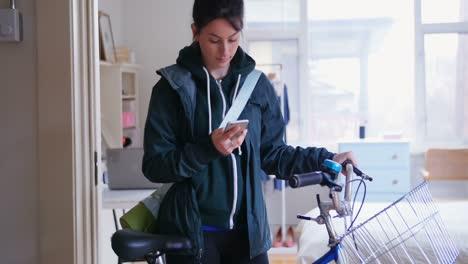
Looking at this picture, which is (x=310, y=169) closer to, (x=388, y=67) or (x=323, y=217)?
(x=323, y=217)

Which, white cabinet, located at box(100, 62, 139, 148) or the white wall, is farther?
white cabinet, located at box(100, 62, 139, 148)

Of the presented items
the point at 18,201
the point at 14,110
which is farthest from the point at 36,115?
the point at 18,201

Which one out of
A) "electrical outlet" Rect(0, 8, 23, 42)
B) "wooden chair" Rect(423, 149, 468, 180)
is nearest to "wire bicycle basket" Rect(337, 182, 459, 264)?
"electrical outlet" Rect(0, 8, 23, 42)

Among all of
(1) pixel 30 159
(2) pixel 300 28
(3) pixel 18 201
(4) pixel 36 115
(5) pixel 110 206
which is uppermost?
(2) pixel 300 28

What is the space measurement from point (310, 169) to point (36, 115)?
34.7 inches

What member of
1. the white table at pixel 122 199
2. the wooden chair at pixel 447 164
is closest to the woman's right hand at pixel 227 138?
the white table at pixel 122 199

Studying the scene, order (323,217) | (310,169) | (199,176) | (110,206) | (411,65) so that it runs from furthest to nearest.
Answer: (411,65), (110,206), (310,169), (199,176), (323,217)

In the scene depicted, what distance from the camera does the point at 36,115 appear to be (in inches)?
70.9

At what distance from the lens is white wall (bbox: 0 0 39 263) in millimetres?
1799

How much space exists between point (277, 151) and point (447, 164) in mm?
3857

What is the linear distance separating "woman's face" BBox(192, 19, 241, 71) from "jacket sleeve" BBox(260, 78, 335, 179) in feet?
0.57

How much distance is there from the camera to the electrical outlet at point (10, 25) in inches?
68.9

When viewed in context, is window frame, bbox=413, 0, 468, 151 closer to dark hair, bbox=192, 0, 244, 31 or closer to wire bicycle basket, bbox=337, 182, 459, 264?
wire bicycle basket, bbox=337, 182, 459, 264

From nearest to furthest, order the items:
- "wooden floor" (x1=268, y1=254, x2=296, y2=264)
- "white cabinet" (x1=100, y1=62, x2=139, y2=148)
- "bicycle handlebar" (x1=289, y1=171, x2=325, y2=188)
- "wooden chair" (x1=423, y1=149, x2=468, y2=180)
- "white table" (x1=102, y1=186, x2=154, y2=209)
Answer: "bicycle handlebar" (x1=289, y1=171, x2=325, y2=188)
"white table" (x1=102, y1=186, x2=154, y2=209)
"wooden floor" (x1=268, y1=254, x2=296, y2=264)
"white cabinet" (x1=100, y1=62, x2=139, y2=148)
"wooden chair" (x1=423, y1=149, x2=468, y2=180)
